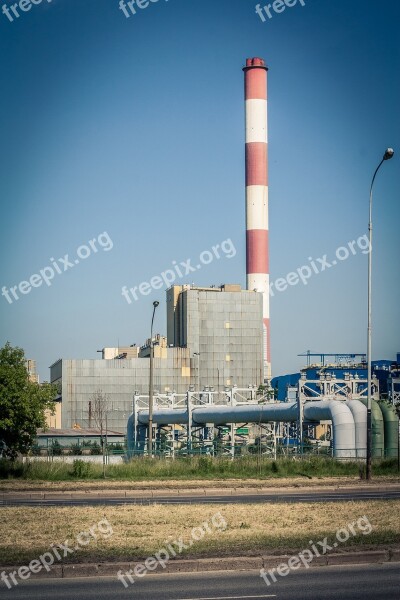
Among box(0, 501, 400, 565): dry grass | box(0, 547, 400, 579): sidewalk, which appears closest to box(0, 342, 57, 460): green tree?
box(0, 501, 400, 565): dry grass

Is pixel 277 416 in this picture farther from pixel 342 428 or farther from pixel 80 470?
pixel 80 470

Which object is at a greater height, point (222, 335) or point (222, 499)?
point (222, 335)

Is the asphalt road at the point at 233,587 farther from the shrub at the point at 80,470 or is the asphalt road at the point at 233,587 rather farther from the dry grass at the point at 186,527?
the shrub at the point at 80,470

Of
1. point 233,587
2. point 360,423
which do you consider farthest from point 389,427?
point 233,587

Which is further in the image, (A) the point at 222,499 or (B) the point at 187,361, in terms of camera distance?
(B) the point at 187,361

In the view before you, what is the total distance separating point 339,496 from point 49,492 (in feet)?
29.5

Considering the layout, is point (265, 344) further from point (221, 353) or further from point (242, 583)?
point (242, 583)

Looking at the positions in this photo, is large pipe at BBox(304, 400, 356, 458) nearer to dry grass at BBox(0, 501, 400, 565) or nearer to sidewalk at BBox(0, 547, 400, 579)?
dry grass at BBox(0, 501, 400, 565)

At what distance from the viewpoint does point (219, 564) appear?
1404cm

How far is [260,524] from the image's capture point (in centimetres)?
1830

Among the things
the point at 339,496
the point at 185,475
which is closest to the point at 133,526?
the point at 339,496

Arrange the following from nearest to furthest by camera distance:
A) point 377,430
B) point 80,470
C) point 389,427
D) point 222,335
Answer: point 80,470 < point 377,430 < point 389,427 < point 222,335

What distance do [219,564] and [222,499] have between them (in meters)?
12.6

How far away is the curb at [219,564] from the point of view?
13656 millimetres
